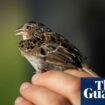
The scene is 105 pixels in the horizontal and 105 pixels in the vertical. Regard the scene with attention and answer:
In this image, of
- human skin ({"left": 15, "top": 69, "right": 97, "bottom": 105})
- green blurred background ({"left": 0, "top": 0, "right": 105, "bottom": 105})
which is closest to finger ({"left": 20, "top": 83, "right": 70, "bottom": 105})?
human skin ({"left": 15, "top": 69, "right": 97, "bottom": 105})

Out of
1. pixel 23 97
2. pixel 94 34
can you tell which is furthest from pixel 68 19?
pixel 23 97

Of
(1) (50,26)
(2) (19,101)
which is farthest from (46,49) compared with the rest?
(2) (19,101)

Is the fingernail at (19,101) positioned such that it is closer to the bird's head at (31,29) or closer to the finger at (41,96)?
the finger at (41,96)

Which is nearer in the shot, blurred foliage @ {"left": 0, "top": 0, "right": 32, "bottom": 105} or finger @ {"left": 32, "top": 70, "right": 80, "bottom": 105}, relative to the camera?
finger @ {"left": 32, "top": 70, "right": 80, "bottom": 105}

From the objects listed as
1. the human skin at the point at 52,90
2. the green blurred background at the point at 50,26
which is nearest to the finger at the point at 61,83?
the human skin at the point at 52,90

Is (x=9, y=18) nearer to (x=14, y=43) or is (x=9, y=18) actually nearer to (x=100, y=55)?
(x=14, y=43)

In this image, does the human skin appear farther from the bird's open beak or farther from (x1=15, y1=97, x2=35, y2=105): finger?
the bird's open beak

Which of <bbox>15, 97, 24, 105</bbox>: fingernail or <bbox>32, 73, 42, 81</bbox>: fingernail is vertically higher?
<bbox>32, 73, 42, 81</bbox>: fingernail
